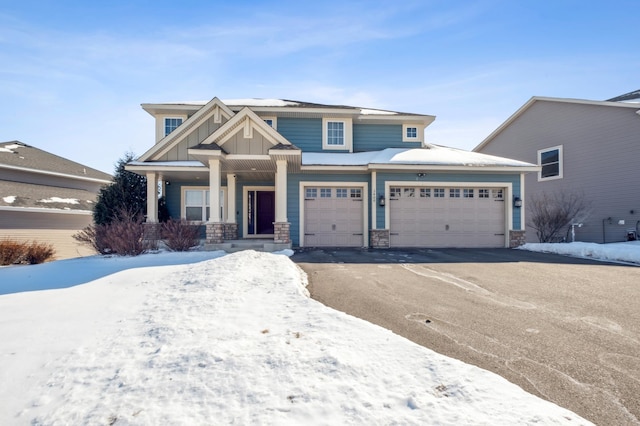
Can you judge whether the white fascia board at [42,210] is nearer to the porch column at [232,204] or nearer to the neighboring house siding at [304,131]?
the porch column at [232,204]

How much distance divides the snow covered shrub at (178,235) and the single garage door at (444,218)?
737cm

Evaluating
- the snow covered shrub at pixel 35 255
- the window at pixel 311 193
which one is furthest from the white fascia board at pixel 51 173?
the window at pixel 311 193

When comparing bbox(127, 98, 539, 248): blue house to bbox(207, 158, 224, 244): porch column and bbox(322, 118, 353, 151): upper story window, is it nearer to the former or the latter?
bbox(322, 118, 353, 151): upper story window

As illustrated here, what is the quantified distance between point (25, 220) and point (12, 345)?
15.0 meters

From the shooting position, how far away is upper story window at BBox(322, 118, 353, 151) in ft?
46.7

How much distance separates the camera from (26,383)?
102 inches

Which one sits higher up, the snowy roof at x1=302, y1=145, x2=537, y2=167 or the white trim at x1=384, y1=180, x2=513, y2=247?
the snowy roof at x1=302, y1=145, x2=537, y2=167

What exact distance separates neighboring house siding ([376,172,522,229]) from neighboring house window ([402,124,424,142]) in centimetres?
302

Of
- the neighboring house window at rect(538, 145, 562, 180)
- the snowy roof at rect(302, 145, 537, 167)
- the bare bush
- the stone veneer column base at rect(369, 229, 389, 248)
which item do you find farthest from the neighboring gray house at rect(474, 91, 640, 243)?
the stone veneer column base at rect(369, 229, 389, 248)

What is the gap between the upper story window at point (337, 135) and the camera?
561 inches

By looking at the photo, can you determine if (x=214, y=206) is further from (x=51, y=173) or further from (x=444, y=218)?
(x=51, y=173)

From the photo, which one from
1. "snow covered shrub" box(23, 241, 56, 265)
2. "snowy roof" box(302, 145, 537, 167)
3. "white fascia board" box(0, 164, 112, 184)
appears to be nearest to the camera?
"snow covered shrub" box(23, 241, 56, 265)

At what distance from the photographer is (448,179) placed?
12617 mm

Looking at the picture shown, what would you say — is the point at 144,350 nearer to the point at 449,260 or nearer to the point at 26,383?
the point at 26,383
